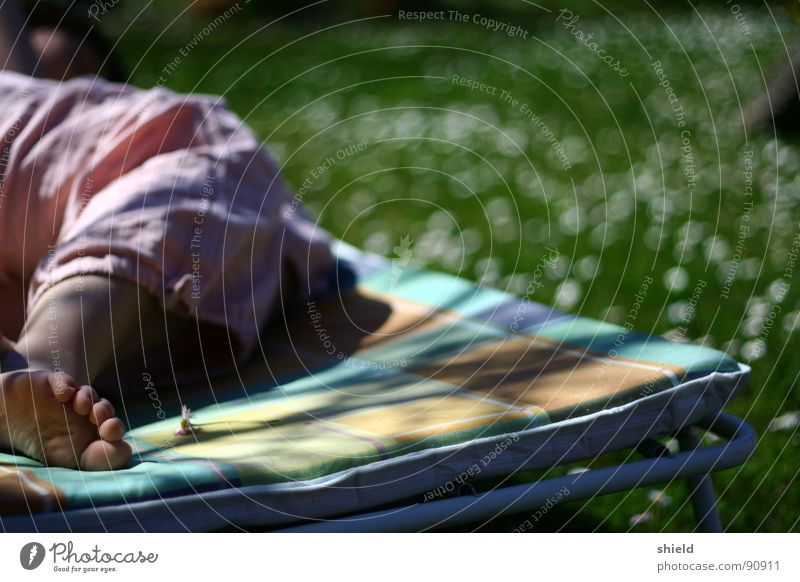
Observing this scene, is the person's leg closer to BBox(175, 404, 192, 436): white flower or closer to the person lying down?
the person lying down

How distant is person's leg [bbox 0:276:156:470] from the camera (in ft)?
3.50

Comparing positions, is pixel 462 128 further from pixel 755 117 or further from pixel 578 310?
pixel 578 310

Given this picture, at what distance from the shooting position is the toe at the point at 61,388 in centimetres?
107

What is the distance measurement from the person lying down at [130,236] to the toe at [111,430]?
0.38 ft

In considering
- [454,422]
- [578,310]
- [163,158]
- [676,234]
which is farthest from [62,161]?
[676,234]

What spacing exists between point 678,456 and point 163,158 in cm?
82

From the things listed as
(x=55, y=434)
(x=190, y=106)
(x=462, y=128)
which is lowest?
(x=55, y=434)

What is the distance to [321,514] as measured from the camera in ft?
3.50

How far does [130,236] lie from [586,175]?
203 cm
